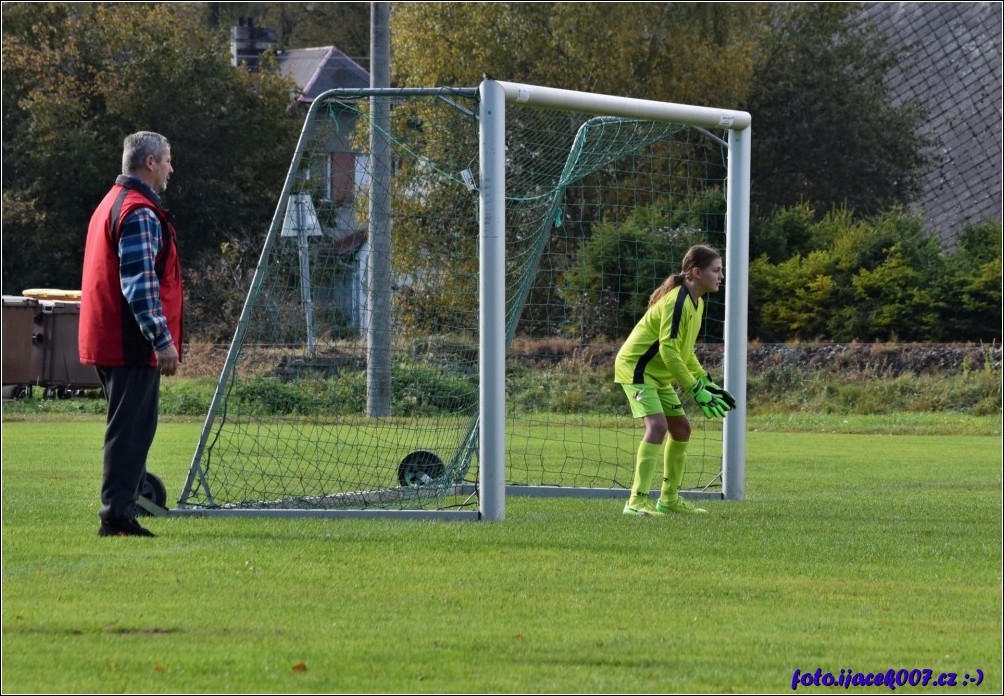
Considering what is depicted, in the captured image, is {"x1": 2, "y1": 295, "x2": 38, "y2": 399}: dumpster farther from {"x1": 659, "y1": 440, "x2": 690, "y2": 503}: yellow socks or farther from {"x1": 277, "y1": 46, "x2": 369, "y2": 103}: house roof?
{"x1": 277, "y1": 46, "x2": 369, "y2": 103}: house roof

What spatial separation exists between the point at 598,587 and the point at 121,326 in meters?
3.16

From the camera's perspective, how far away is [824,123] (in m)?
42.5

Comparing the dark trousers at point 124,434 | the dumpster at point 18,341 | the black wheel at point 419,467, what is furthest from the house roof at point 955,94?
the dark trousers at point 124,434

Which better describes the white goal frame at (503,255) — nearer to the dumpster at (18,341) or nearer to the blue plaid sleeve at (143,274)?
the blue plaid sleeve at (143,274)

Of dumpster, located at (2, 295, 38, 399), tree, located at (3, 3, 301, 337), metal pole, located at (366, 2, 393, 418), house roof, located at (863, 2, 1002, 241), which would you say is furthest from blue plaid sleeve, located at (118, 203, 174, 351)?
house roof, located at (863, 2, 1002, 241)

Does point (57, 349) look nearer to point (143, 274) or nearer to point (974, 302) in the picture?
point (143, 274)

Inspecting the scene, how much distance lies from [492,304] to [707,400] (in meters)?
1.64

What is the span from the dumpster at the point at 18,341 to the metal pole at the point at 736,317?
1314cm

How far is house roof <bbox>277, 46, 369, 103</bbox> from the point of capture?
49125mm

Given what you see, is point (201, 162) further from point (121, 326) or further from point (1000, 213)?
point (121, 326)

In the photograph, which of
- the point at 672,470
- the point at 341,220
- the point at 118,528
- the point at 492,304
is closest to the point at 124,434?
the point at 118,528

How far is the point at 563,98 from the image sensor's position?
10.3 m

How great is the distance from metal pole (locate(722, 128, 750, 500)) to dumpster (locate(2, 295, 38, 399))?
13142 mm

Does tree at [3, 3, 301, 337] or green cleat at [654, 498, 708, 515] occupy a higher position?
tree at [3, 3, 301, 337]
